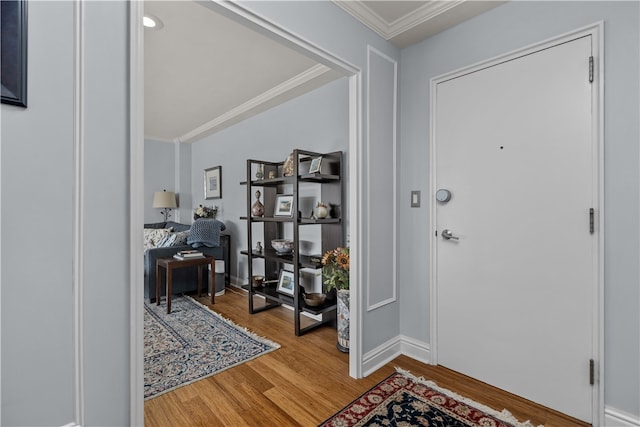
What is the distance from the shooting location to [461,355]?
2062mm

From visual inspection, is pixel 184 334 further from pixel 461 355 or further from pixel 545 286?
pixel 545 286

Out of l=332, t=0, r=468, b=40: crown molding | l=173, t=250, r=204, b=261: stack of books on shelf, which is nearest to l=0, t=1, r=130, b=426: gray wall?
l=332, t=0, r=468, b=40: crown molding

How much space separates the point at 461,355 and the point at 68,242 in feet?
7.51

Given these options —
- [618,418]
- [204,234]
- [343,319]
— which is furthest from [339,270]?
[204,234]

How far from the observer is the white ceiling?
1960 mm

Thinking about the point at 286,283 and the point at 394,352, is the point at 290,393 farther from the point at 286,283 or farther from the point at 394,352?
the point at 286,283

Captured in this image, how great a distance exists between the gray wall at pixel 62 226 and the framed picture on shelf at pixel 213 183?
3.77 metres

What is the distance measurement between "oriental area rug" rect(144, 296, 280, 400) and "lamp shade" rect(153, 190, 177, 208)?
2561 millimetres

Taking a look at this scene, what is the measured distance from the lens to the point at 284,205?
331 cm

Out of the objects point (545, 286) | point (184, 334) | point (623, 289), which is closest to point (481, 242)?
point (545, 286)

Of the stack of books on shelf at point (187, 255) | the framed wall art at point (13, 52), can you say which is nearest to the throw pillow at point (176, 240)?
the stack of books on shelf at point (187, 255)

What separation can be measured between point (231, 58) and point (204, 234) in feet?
6.86

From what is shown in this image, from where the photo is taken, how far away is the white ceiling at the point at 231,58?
196cm

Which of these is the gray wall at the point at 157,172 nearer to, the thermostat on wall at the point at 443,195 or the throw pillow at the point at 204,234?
the throw pillow at the point at 204,234
